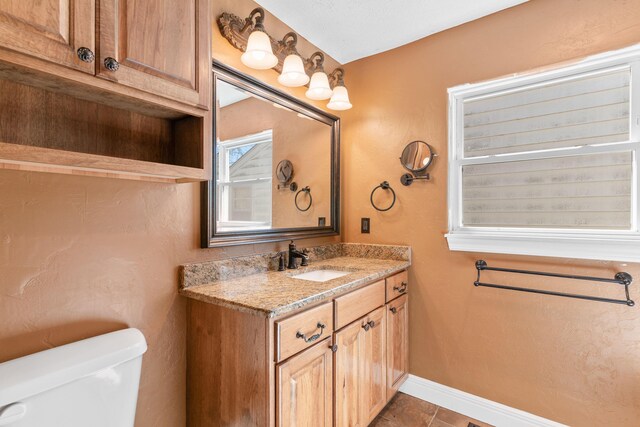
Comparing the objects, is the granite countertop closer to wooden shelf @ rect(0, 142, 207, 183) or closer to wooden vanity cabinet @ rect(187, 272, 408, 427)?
wooden vanity cabinet @ rect(187, 272, 408, 427)

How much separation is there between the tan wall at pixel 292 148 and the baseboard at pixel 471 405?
127cm

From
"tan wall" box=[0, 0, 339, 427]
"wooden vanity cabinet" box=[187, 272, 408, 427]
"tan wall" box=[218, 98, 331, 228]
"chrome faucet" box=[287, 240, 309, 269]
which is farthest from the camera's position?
"chrome faucet" box=[287, 240, 309, 269]

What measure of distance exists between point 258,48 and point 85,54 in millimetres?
832

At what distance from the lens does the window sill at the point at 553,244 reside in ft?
4.83

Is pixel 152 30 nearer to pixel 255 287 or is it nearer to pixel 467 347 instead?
pixel 255 287

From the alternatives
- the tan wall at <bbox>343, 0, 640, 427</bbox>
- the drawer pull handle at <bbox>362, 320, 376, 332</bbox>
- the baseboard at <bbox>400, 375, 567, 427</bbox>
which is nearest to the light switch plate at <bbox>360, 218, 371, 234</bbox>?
the tan wall at <bbox>343, 0, 640, 427</bbox>

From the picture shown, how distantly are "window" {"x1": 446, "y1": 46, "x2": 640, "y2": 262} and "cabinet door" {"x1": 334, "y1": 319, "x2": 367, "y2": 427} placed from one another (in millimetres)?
868

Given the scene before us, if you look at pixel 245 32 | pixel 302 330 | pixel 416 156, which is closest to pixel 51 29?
pixel 245 32

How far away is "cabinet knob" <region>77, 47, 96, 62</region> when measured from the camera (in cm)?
83

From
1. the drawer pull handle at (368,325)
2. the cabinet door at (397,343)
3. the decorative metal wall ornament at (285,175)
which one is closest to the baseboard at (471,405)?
the cabinet door at (397,343)

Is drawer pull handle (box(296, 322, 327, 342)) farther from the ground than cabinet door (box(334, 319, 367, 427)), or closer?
farther from the ground

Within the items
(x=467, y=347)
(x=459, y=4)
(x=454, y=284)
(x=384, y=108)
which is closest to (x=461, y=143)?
(x=384, y=108)

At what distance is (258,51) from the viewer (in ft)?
Answer: 4.98

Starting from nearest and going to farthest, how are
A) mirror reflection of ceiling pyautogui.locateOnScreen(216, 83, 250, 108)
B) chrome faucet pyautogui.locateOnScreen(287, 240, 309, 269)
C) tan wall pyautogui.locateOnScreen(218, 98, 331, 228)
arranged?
mirror reflection of ceiling pyautogui.locateOnScreen(216, 83, 250, 108) < tan wall pyautogui.locateOnScreen(218, 98, 331, 228) < chrome faucet pyautogui.locateOnScreen(287, 240, 309, 269)
